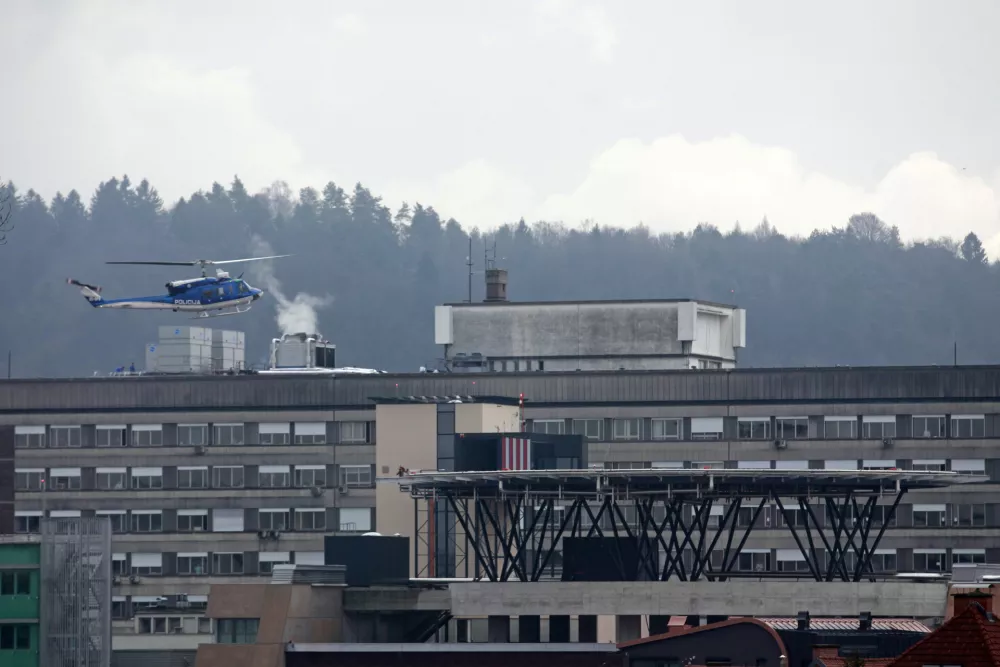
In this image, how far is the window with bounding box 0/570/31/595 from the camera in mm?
96750

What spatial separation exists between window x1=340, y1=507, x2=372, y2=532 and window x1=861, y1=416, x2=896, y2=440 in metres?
34.1

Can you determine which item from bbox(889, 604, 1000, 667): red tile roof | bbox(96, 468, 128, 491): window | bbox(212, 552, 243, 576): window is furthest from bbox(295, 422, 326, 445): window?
bbox(889, 604, 1000, 667): red tile roof

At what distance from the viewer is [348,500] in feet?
468

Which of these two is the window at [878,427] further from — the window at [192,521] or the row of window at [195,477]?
the window at [192,521]

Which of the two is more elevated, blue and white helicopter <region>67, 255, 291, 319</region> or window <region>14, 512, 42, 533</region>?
blue and white helicopter <region>67, 255, 291, 319</region>

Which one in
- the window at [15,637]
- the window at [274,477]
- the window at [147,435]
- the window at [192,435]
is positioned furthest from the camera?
the window at [147,435]

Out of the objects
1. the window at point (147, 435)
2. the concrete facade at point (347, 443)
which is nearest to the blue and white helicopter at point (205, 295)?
the concrete facade at point (347, 443)

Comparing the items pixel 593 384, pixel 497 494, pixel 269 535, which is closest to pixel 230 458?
pixel 269 535

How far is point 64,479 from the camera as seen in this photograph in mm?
146250

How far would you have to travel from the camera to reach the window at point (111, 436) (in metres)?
146

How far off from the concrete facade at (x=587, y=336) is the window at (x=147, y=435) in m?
22.5

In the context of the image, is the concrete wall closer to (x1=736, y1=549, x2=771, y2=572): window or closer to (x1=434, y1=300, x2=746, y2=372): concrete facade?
(x1=736, y1=549, x2=771, y2=572): window

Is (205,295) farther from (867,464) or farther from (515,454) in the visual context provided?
(867,464)

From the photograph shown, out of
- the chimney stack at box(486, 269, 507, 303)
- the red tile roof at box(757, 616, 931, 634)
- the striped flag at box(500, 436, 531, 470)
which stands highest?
the chimney stack at box(486, 269, 507, 303)
